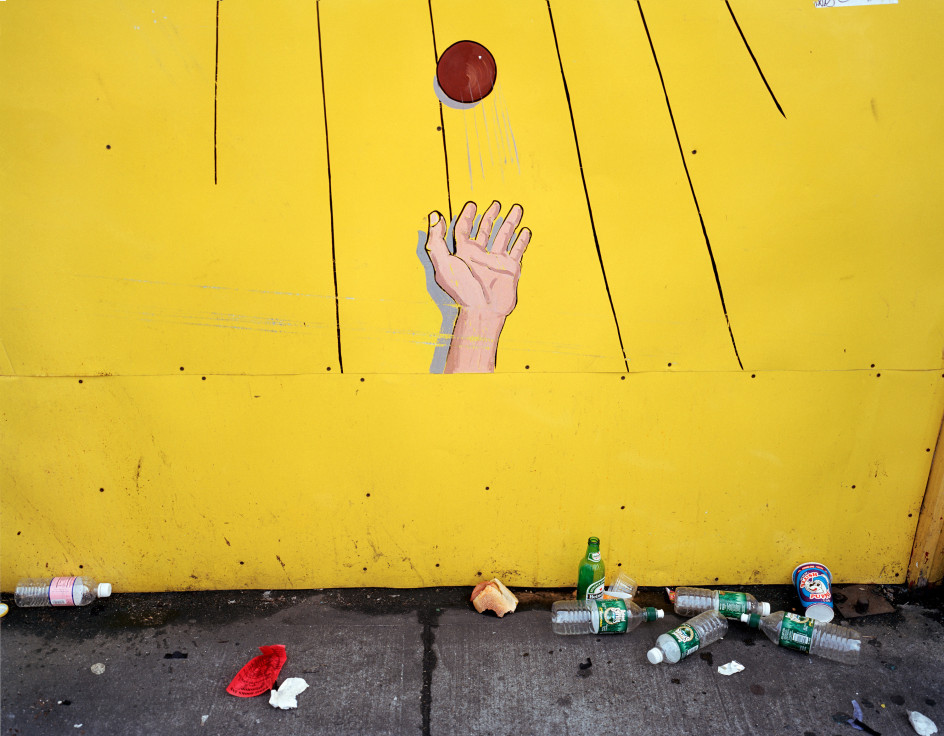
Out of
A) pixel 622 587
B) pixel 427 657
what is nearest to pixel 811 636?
pixel 622 587

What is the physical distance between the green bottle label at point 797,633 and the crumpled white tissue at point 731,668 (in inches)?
8.4

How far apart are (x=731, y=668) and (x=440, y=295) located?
1698mm

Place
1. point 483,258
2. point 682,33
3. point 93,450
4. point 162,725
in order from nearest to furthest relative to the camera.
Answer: point 162,725, point 682,33, point 483,258, point 93,450

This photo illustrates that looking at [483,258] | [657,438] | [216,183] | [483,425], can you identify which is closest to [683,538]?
[657,438]

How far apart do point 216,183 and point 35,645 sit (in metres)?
1.84

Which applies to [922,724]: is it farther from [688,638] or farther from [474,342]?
[474,342]

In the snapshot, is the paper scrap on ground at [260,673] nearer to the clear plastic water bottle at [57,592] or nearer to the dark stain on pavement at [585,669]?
the clear plastic water bottle at [57,592]

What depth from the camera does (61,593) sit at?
2.41 metres

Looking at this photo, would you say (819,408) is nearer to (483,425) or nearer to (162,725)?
(483,425)

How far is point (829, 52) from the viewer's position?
6.86ft

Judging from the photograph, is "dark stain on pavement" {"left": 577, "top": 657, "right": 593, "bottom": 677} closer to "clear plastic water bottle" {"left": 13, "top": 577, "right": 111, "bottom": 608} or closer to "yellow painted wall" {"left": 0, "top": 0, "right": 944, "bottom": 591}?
"yellow painted wall" {"left": 0, "top": 0, "right": 944, "bottom": 591}

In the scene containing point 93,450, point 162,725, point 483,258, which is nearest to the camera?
point 162,725

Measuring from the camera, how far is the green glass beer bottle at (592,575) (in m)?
2.39

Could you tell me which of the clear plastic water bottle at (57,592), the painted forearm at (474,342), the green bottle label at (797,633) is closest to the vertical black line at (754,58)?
the painted forearm at (474,342)
